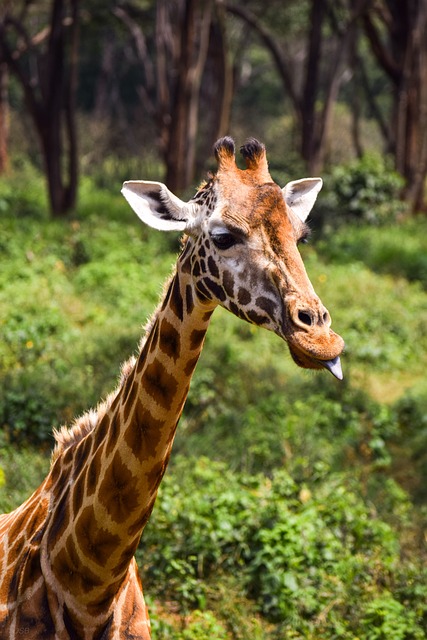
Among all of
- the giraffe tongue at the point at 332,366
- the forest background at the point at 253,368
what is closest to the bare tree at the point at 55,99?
the forest background at the point at 253,368

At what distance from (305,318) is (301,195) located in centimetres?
95

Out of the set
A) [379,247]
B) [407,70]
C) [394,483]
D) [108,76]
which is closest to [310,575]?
[394,483]

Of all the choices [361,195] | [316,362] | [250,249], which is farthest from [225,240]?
[361,195]

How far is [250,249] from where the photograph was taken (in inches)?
124

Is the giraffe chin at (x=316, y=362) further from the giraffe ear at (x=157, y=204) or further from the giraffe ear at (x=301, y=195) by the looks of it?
the giraffe ear at (x=301, y=195)

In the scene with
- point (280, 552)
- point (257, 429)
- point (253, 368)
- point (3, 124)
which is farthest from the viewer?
point (3, 124)

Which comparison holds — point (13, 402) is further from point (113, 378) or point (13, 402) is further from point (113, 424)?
point (113, 424)

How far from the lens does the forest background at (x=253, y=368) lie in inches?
239

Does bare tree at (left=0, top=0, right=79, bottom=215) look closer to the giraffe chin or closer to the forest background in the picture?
the forest background

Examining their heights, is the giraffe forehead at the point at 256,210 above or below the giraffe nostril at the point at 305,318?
above

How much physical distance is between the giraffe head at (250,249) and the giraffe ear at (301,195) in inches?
8.5

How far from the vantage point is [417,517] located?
7.43 metres

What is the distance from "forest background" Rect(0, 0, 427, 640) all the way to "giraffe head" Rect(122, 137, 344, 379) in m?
3.01

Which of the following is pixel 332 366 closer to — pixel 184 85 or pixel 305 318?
pixel 305 318
